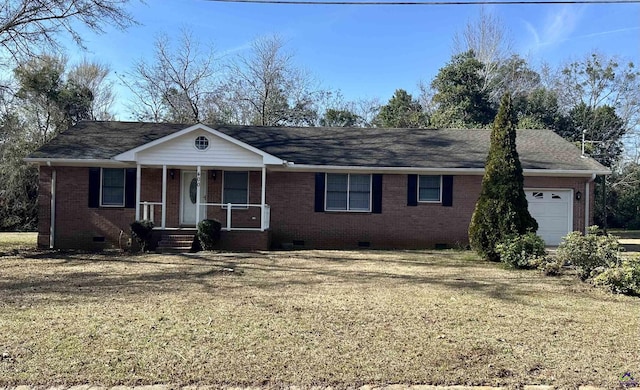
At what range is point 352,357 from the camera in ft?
15.3

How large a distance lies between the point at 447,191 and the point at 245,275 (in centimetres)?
821

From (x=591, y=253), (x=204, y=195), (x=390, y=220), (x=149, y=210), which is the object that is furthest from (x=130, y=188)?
(x=591, y=253)

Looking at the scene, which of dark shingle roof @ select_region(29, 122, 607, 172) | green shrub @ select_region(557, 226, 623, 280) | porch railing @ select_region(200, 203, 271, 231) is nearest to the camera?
green shrub @ select_region(557, 226, 623, 280)

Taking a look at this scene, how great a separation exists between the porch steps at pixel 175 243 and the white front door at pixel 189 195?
1817 millimetres

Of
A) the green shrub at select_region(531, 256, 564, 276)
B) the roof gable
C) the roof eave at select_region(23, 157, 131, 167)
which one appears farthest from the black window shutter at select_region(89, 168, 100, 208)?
the green shrub at select_region(531, 256, 564, 276)

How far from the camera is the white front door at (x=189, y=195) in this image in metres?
15.2

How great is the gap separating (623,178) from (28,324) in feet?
108

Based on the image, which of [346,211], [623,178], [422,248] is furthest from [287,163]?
[623,178]

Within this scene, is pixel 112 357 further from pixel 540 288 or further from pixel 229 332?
pixel 540 288

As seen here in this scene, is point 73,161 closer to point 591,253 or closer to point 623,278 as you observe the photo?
point 591,253

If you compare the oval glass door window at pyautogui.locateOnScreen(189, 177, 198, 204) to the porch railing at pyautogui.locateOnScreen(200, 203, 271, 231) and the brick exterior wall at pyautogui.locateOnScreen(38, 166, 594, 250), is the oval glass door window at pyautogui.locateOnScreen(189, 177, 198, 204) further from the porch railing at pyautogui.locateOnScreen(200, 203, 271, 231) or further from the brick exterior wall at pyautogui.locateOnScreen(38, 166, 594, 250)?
the porch railing at pyautogui.locateOnScreen(200, 203, 271, 231)

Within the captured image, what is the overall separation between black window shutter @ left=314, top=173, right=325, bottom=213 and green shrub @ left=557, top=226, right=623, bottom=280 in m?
7.45

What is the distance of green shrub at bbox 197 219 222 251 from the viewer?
13.1 meters

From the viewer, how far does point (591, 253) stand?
9227 millimetres
